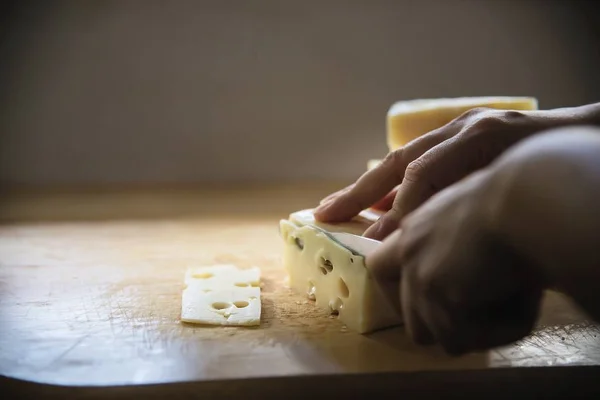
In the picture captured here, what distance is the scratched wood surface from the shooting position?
33.1 inches

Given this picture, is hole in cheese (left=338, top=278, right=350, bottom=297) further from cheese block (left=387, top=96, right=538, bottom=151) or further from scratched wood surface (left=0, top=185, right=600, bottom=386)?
cheese block (left=387, top=96, right=538, bottom=151)

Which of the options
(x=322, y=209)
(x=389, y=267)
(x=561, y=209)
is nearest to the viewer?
(x=561, y=209)

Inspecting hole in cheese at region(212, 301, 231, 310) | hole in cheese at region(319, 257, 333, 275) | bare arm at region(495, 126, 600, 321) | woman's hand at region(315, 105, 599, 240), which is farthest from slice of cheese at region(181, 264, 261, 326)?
bare arm at region(495, 126, 600, 321)

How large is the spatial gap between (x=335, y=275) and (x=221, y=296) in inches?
8.3

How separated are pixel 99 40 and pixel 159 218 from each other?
0.67m

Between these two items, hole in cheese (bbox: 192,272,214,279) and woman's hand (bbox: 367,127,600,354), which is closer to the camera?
woman's hand (bbox: 367,127,600,354)

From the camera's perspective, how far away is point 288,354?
2.88 feet

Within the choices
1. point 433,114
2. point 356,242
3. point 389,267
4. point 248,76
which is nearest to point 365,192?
point 356,242

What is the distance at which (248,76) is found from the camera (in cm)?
200

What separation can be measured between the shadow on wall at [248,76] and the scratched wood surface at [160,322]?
403mm

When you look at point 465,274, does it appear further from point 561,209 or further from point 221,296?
point 221,296

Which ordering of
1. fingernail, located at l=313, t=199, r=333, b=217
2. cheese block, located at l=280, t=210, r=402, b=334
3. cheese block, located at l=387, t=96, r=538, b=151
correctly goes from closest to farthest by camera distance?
1. cheese block, located at l=280, t=210, r=402, b=334
2. fingernail, located at l=313, t=199, r=333, b=217
3. cheese block, located at l=387, t=96, r=538, b=151

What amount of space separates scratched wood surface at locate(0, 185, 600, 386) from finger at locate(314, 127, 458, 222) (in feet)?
0.59

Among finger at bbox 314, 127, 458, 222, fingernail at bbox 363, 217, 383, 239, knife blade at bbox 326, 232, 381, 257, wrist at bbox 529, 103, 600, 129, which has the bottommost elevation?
knife blade at bbox 326, 232, 381, 257
